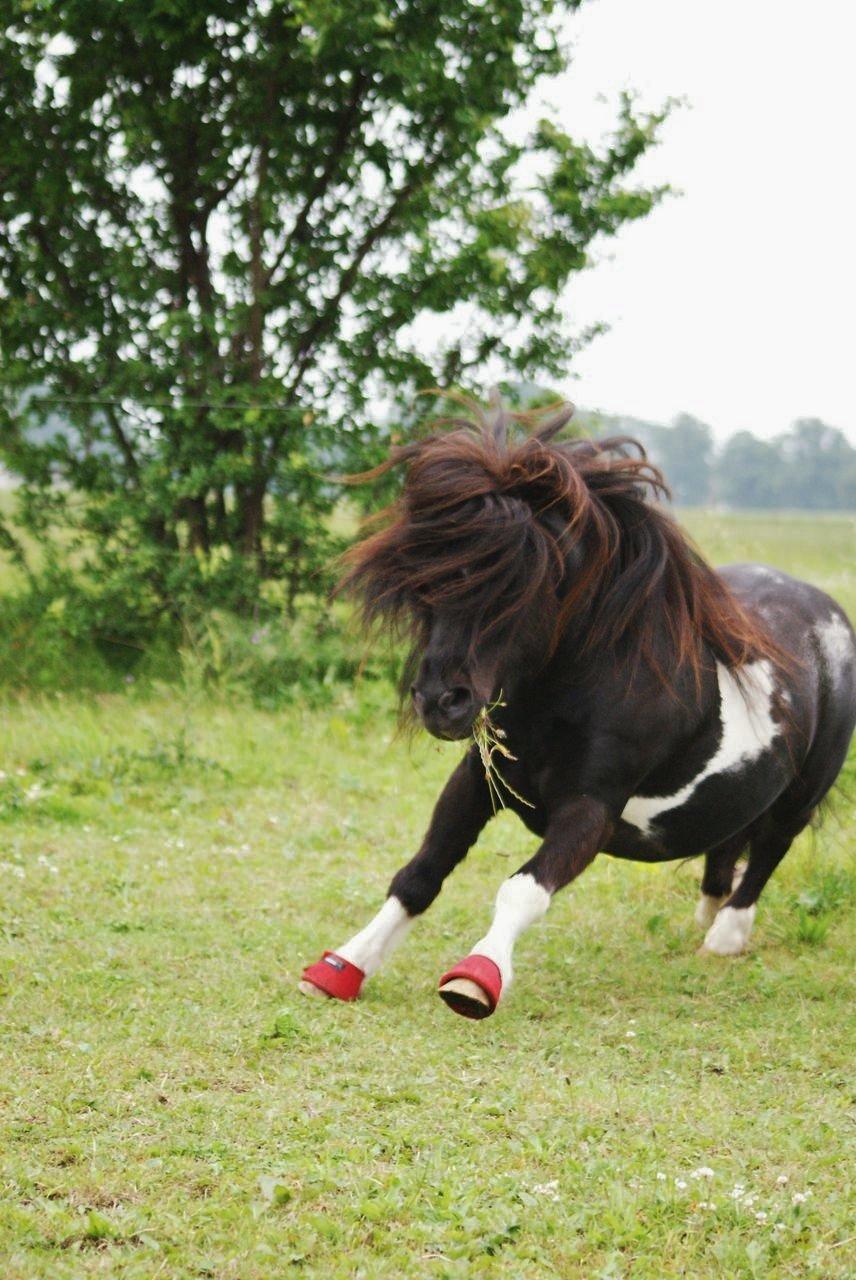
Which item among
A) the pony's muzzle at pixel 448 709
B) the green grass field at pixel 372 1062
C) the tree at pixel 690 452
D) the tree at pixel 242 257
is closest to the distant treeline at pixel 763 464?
the tree at pixel 690 452

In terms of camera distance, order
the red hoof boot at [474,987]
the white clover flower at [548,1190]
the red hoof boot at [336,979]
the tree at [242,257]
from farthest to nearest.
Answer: the tree at [242,257], the red hoof boot at [336,979], the red hoof boot at [474,987], the white clover flower at [548,1190]

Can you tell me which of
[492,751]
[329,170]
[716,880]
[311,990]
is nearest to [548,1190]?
[492,751]

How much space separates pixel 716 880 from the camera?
5.98 m

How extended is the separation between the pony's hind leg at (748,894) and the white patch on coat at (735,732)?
813 millimetres

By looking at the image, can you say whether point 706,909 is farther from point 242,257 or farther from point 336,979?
point 242,257

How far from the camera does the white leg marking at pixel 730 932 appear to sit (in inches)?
220

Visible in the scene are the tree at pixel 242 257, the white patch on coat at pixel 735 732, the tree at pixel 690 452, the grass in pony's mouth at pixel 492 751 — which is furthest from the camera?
the tree at pixel 690 452

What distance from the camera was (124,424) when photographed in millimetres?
10508

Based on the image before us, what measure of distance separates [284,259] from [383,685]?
11.1ft

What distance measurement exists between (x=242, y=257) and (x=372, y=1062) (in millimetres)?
7565

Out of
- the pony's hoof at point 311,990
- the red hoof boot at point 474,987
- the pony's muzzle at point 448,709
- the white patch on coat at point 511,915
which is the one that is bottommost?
the pony's hoof at point 311,990

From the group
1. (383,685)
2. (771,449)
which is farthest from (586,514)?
(771,449)

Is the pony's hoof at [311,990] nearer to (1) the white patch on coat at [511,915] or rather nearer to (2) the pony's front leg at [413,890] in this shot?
(2) the pony's front leg at [413,890]

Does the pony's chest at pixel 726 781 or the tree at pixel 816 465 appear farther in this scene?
the tree at pixel 816 465
